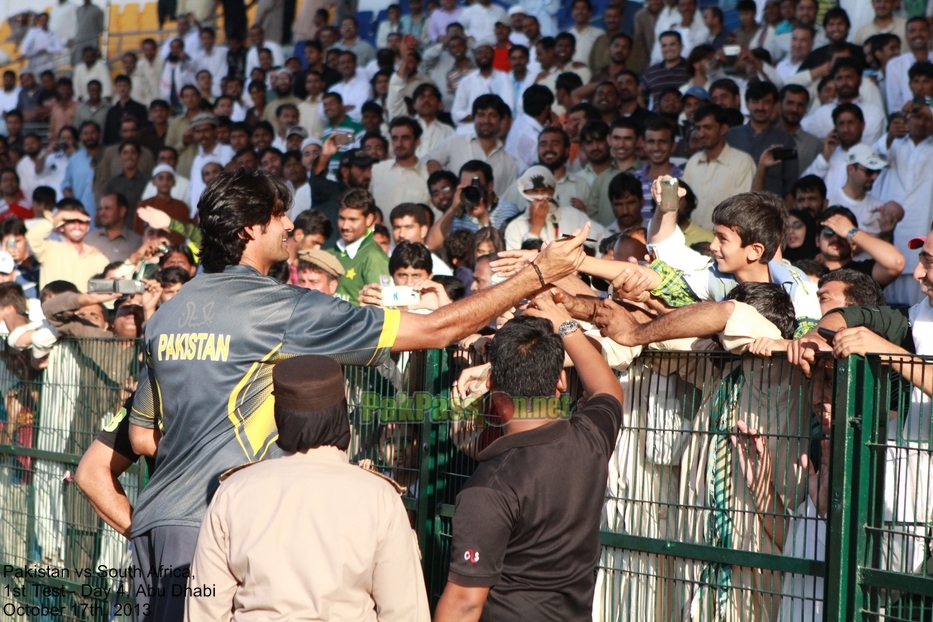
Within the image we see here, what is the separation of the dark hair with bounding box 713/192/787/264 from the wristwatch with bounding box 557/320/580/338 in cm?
104

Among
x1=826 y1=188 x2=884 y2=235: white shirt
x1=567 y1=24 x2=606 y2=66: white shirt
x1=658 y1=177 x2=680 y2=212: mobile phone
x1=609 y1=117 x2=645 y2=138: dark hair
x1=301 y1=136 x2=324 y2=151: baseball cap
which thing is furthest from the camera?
x1=567 y1=24 x2=606 y2=66: white shirt

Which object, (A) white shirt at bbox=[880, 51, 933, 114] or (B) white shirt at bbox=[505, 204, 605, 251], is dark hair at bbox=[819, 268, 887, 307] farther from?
(A) white shirt at bbox=[880, 51, 933, 114]

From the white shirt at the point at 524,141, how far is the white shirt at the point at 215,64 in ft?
24.6

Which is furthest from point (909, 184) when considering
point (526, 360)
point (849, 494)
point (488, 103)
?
point (526, 360)

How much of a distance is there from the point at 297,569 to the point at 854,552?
1.83 meters

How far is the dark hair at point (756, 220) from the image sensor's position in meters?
4.75

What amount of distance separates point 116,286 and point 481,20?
9.29 meters

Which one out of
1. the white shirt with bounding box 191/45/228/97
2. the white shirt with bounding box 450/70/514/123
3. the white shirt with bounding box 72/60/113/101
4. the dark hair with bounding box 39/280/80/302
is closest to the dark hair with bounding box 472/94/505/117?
the white shirt with bounding box 450/70/514/123

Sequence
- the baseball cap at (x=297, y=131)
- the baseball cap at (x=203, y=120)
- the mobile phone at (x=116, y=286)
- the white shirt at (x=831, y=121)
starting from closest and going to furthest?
the mobile phone at (x=116, y=286)
the white shirt at (x=831, y=121)
the baseball cap at (x=297, y=131)
the baseball cap at (x=203, y=120)

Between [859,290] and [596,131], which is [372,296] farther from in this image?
[596,131]

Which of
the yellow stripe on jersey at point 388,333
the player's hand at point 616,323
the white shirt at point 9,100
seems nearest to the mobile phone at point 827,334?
the player's hand at point 616,323

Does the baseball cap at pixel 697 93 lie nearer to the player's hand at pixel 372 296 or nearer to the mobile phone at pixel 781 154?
the mobile phone at pixel 781 154

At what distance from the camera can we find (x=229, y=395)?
3.58 meters

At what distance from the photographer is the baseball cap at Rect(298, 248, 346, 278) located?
7.59 metres
